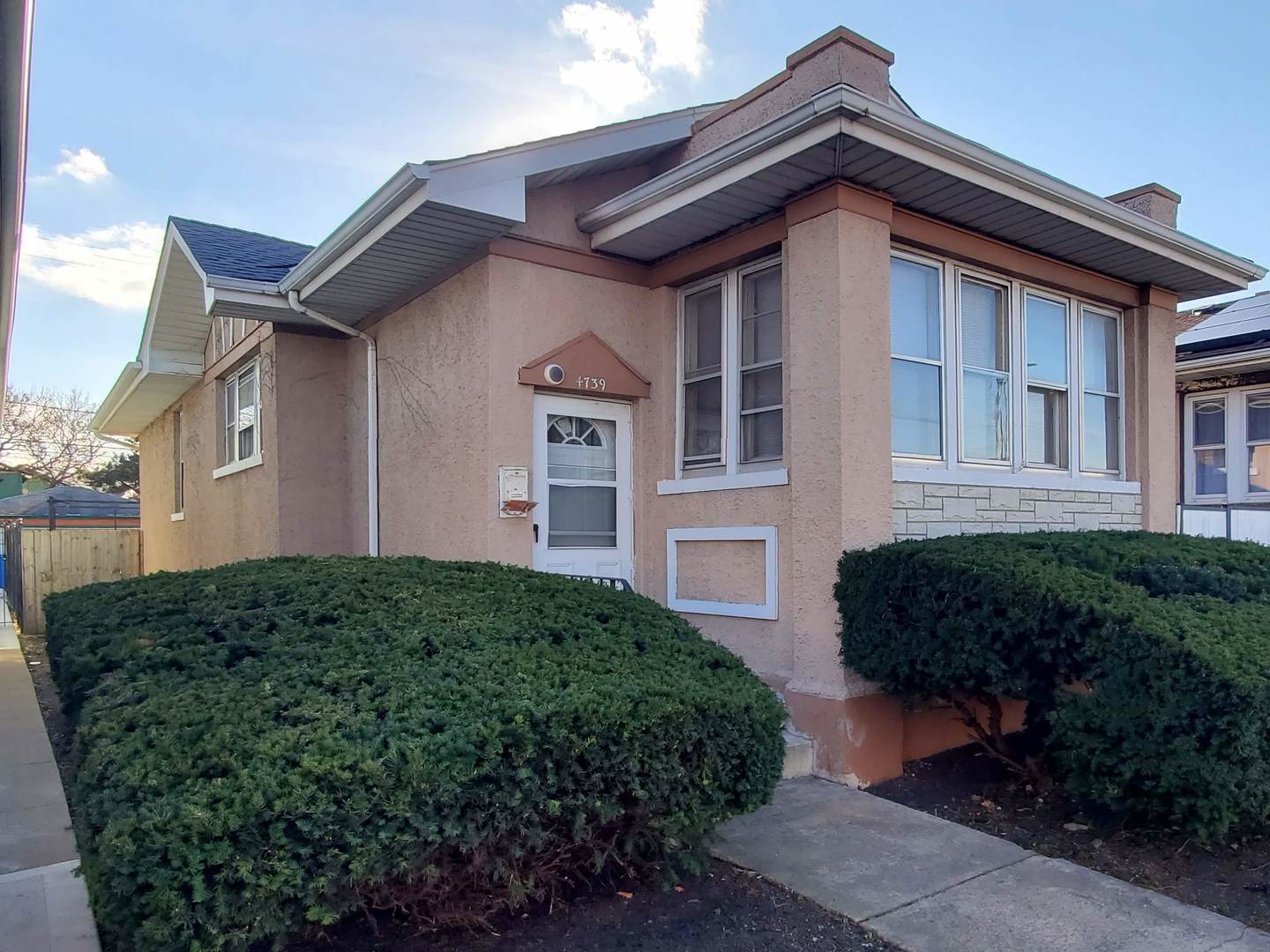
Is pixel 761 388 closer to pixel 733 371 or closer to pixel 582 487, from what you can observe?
pixel 733 371

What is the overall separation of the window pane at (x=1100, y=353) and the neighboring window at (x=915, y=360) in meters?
2.12

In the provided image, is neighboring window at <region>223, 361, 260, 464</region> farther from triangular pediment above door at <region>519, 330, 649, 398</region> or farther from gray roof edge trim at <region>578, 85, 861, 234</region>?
gray roof edge trim at <region>578, 85, 861, 234</region>

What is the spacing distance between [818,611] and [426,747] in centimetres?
348

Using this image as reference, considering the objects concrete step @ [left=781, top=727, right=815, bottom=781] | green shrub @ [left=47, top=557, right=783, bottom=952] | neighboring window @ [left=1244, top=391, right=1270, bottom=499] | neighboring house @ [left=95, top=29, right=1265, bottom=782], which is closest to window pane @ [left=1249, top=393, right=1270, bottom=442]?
neighboring window @ [left=1244, top=391, right=1270, bottom=499]

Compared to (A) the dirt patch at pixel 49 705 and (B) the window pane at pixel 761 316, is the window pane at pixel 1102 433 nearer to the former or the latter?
(B) the window pane at pixel 761 316

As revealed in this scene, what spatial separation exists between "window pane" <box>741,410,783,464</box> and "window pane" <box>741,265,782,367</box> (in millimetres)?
425

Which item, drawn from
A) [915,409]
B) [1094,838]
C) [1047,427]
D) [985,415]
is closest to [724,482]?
[915,409]

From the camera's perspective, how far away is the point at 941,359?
21.6 feet

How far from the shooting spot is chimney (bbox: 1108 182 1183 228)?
26.8 ft

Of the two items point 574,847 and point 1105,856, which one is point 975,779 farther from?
point 574,847

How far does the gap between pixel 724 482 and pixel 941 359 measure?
73.3 inches

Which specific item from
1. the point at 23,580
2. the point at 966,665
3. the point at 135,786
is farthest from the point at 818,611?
the point at 23,580

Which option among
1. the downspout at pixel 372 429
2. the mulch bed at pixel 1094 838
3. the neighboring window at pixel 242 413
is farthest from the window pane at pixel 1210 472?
the neighboring window at pixel 242 413

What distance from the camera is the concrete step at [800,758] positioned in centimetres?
556
